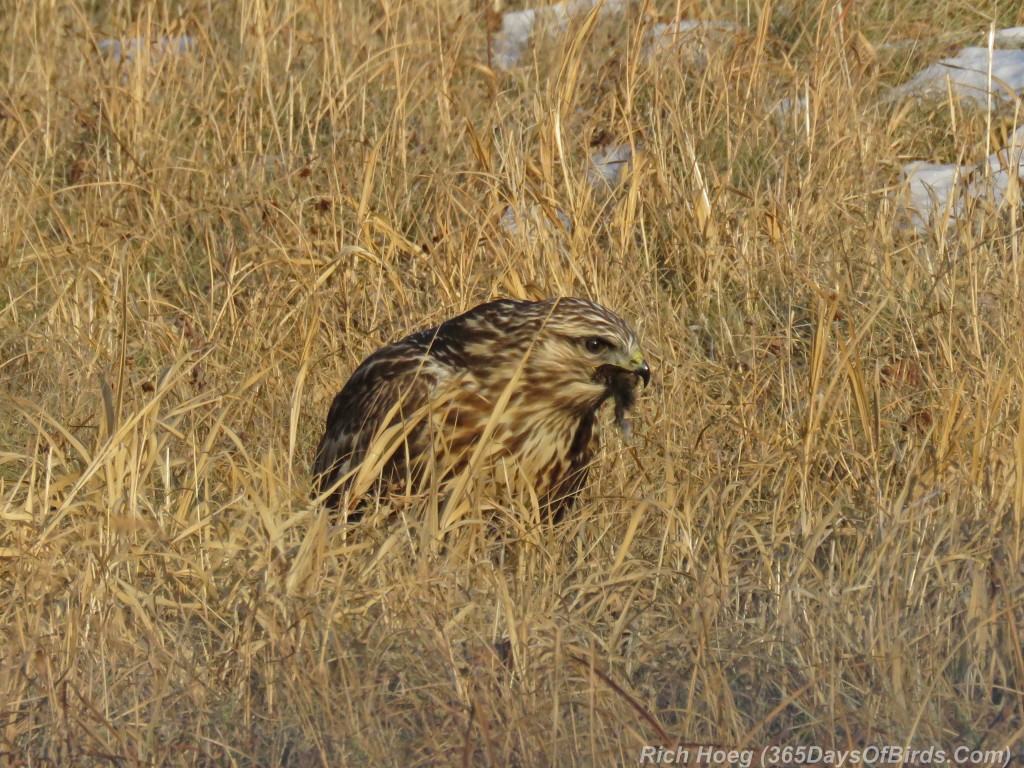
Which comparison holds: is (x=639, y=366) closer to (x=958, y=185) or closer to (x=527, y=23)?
(x=958, y=185)

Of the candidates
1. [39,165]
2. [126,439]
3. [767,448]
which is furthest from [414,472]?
[39,165]

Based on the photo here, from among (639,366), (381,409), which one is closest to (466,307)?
(381,409)

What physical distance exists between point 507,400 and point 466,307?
1.30 metres

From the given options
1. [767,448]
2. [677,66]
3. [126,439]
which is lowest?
[767,448]

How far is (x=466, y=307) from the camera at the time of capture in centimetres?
528

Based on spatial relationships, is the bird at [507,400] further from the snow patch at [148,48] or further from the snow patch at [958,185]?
the snow patch at [148,48]

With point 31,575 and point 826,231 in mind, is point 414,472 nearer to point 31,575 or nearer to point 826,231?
point 31,575

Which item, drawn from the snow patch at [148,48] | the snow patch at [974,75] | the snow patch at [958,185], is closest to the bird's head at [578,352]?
the snow patch at [958,185]

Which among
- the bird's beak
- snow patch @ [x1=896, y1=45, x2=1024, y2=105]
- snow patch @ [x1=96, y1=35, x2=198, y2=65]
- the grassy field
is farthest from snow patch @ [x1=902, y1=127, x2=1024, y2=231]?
snow patch @ [x1=96, y1=35, x2=198, y2=65]

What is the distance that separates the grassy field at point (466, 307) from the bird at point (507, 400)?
0.20 metres

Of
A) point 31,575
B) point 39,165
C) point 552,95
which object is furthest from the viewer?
point 39,165

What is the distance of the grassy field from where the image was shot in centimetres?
311

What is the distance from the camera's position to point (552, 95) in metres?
5.86

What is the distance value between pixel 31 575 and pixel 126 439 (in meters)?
0.50
